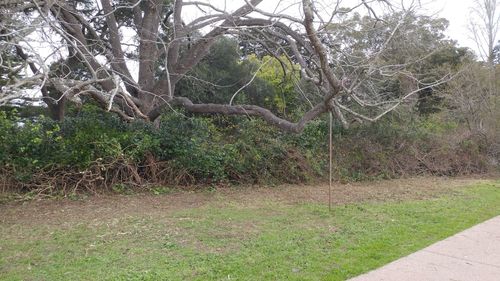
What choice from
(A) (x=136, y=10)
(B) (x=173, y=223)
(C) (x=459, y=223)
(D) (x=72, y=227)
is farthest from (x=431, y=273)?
(A) (x=136, y=10)

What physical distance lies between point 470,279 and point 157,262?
3179mm

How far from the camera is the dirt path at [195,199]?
6.51 metres

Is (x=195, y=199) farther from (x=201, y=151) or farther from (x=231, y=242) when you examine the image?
(x=231, y=242)

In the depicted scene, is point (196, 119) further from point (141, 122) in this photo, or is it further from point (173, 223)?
point (173, 223)

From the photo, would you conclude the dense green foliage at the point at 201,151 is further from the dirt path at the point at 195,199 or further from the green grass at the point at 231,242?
the green grass at the point at 231,242

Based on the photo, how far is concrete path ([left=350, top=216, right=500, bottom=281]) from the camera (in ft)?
13.2

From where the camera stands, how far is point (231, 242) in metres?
5.07

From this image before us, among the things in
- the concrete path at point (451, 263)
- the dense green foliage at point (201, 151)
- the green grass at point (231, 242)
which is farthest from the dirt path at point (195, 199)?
the concrete path at point (451, 263)

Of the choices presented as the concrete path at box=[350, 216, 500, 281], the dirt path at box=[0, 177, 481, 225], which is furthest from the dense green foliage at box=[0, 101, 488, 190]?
the concrete path at box=[350, 216, 500, 281]

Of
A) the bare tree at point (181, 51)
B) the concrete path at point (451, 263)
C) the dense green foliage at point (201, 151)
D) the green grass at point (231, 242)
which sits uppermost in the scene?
the bare tree at point (181, 51)

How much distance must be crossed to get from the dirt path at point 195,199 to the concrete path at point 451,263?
2952 millimetres

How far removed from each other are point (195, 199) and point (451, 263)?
16.3ft

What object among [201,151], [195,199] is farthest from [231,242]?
[201,151]

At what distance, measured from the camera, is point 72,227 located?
5730 millimetres
